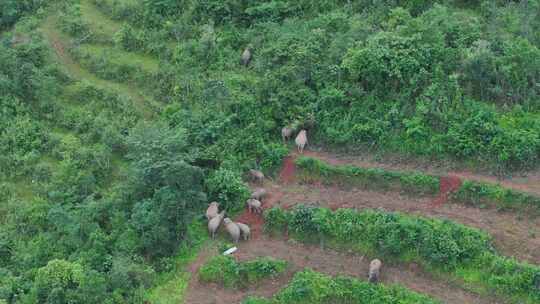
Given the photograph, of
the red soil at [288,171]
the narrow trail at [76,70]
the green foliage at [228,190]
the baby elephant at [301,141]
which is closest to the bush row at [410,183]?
the red soil at [288,171]

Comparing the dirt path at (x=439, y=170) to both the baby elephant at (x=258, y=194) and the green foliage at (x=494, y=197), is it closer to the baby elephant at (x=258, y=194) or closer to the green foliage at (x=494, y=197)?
the green foliage at (x=494, y=197)

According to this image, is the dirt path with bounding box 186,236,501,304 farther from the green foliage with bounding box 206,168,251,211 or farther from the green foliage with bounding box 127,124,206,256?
the green foliage with bounding box 206,168,251,211

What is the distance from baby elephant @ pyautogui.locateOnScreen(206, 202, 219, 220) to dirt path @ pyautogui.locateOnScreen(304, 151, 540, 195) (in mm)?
3490

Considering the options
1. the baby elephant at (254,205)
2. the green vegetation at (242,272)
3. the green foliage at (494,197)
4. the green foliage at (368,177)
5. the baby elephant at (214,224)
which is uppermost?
the green foliage at (494,197)

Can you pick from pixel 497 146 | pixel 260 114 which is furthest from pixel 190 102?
pixel 497 146

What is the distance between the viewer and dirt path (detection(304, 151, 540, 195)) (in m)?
20.4

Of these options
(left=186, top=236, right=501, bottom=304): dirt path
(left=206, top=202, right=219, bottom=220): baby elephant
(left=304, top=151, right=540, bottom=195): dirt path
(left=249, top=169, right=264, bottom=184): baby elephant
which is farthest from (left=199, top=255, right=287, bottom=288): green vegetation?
(left=304, top=151, right=540, bottom=195): dirt path

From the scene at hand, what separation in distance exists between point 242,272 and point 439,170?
21.6 ft

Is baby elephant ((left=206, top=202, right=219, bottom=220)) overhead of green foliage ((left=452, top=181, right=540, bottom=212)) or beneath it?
beneath

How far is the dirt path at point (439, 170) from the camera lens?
802 inches

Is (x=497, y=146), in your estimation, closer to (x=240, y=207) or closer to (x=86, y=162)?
(x=240, y=207)

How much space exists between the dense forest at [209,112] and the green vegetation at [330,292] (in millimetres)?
3587

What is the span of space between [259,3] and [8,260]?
1324cm

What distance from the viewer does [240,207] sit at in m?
21.7
